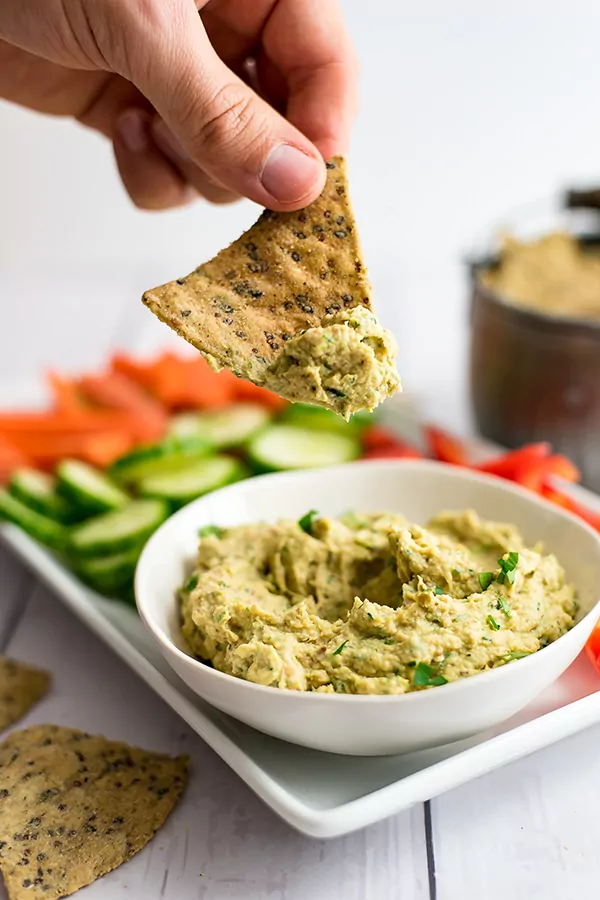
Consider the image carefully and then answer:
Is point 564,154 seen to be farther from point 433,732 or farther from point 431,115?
point 433,732

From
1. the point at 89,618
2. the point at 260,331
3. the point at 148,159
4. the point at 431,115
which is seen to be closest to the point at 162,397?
the point at 148,159

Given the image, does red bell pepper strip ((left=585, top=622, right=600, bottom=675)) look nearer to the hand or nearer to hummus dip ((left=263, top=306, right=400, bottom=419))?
hummus dip ((left=263, top=306, right=400, bottom=419))

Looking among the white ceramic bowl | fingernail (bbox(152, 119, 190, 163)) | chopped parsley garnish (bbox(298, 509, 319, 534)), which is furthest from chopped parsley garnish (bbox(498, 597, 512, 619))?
fingernail (bbox(152, 119, 190, 163))

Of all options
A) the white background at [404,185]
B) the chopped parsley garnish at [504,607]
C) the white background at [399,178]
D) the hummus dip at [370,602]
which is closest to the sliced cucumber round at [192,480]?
the hummus dip at [370,602]

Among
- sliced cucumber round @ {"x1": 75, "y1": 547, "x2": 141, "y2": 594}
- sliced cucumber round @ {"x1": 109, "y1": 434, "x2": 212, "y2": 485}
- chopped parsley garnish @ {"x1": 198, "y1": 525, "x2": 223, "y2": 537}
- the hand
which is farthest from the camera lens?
sliced cucumber round @ {"x1": 109, "y1": 434, "x2": 212, "y2": 485}

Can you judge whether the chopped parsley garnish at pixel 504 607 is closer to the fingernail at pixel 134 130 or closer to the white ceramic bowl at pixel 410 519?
the white ceramic bowl at pixel 410 519
